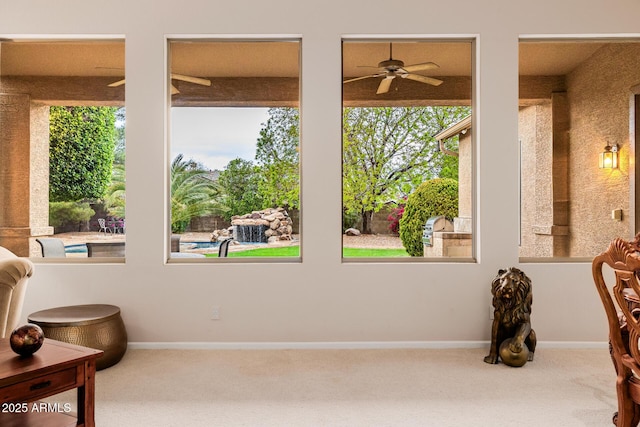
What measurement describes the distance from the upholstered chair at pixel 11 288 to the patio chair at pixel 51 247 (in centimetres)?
107

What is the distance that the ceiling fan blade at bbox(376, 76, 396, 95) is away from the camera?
4.00 meters

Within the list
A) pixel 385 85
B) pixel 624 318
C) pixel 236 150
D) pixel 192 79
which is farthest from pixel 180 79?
pixel 624 318

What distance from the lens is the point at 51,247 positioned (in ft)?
13.1

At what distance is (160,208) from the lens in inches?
152

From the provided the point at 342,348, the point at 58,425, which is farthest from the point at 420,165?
the point at 58,425

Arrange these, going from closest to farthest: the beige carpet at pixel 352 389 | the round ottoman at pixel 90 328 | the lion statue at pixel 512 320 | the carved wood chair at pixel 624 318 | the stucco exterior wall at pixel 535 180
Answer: the carved wood chair at pixel 624 318 → the beige carpet at pixel 352 389 → the round ottoman at pixel 90 328 → the lion statue at pixel 512 320 → the stucco exterior wall at pixel 535 180

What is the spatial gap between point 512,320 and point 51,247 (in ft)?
12.4

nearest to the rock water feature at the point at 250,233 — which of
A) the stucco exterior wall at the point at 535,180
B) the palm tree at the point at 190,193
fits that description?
→ the palm tree at the point at 190,193

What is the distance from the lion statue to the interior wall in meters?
0.38

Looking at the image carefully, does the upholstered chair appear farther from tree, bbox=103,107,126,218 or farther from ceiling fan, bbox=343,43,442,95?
ceiling fan, bbox=343,43,442,95

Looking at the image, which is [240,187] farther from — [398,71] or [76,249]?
[398,71]

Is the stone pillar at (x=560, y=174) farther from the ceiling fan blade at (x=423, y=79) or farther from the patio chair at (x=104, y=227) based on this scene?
the patio chair at (x=104, y=227)

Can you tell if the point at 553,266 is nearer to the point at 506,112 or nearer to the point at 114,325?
the point at 506,112

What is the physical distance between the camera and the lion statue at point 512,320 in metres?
3.35
